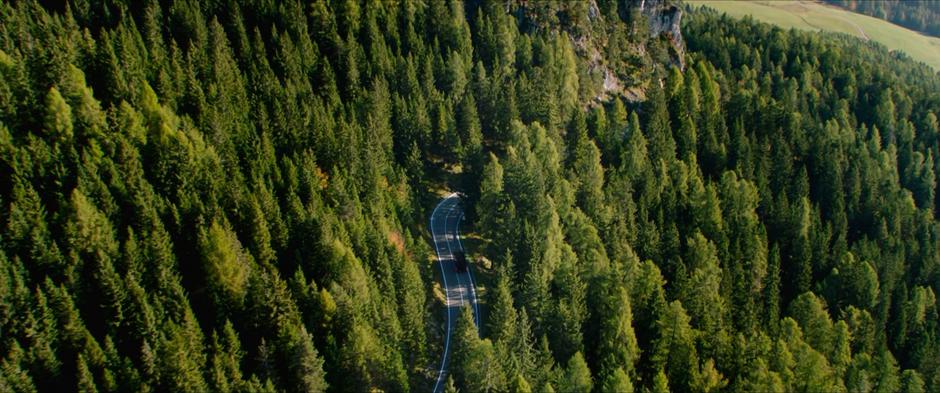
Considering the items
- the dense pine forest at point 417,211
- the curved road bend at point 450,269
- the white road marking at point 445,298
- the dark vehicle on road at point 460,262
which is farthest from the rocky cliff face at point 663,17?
the dark vehicle on road at point 460,262

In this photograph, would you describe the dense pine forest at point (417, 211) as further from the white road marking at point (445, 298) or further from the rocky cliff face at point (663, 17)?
the rocky cliff face at point (663, 17)

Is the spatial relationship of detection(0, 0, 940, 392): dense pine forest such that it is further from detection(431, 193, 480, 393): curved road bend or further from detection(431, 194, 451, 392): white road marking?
detection(431, 193, 480, 393): curved road bend

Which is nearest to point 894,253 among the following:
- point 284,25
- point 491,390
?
point 491,390

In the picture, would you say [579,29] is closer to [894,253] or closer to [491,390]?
[894,253]

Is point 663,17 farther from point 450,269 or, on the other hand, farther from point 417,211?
point 450,269

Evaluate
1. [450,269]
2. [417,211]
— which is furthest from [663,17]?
[450,269]
